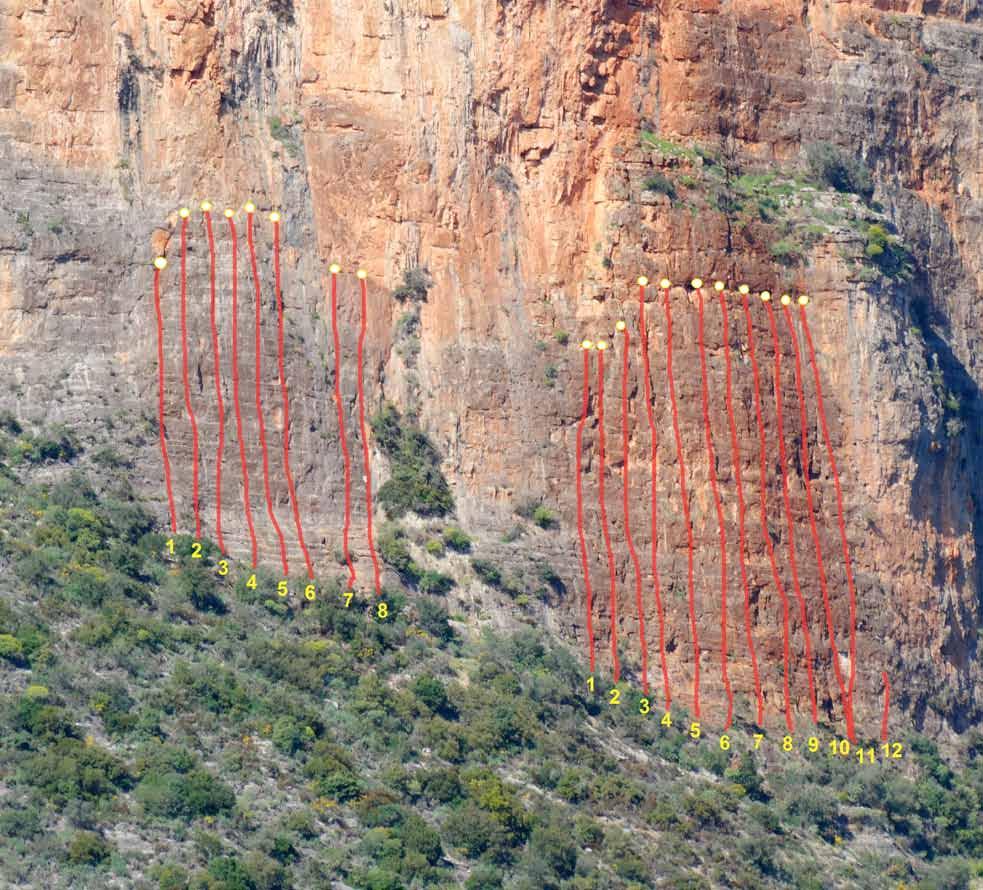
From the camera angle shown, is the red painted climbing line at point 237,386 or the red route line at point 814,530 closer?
the red painted climbing line at point 237,386

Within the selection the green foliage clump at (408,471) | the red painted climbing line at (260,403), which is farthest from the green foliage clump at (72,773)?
the green foliage clump at (408,471)

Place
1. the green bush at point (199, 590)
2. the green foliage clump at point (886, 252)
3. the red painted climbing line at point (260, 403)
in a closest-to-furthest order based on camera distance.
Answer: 1. the green bush at point (199, 590)
2. the red painted climbing line at point (260, 403)
3. the green foliage clump at point (886, 252)

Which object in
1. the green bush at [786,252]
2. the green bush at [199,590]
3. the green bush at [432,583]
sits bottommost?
the green bush at [432,583]

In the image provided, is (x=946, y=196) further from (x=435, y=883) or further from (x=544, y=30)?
(x=435, y=883)

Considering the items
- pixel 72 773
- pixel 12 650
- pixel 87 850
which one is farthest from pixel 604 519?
pixel 87 850

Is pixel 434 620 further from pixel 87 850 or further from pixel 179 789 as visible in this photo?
pixel 87 850

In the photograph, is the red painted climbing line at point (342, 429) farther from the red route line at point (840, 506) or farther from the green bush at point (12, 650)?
the red route line at point (840, 506)
